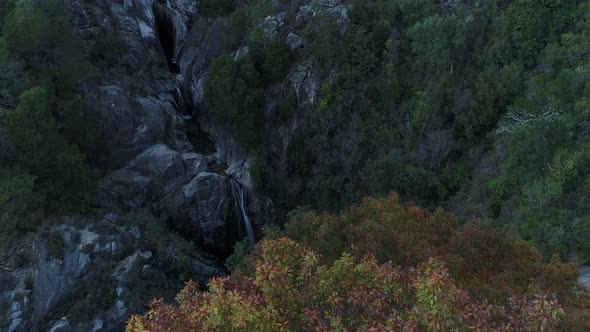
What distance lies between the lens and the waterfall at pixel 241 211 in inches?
1190

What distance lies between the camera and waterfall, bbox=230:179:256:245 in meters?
30.2

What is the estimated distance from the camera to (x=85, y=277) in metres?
22.5

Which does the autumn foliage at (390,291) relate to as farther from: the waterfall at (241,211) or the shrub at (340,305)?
the waterfall at (241,211)

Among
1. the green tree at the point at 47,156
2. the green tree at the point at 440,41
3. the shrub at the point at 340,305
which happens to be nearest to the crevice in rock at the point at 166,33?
the green tree at the point at 47,156

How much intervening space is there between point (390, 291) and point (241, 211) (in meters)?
22.8

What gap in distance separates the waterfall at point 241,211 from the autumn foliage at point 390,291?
17348 mm

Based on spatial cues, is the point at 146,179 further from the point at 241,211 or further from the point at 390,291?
the point at 390,291

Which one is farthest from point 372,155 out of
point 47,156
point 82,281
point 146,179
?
point 47,156

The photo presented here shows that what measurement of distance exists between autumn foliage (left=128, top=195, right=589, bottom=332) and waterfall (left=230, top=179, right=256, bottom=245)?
56.9ft

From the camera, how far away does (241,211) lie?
30453 mm

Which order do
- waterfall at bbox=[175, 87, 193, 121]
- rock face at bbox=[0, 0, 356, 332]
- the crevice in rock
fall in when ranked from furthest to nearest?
the crevice in rock
waterfall at bbox=[175, 87, 193, 121]
rock face at bbox=[0, 0, 356, 332]

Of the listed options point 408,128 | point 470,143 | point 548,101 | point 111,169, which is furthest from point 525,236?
point 111,169

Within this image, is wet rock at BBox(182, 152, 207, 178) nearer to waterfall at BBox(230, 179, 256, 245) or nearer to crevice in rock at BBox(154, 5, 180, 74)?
waterfall at BBox(230, 179, 256, 245)

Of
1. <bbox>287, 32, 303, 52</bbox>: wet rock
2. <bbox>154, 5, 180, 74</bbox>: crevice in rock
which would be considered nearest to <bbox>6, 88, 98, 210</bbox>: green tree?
<bbox>287, 32, 303, 52</bbox>: wet rock
